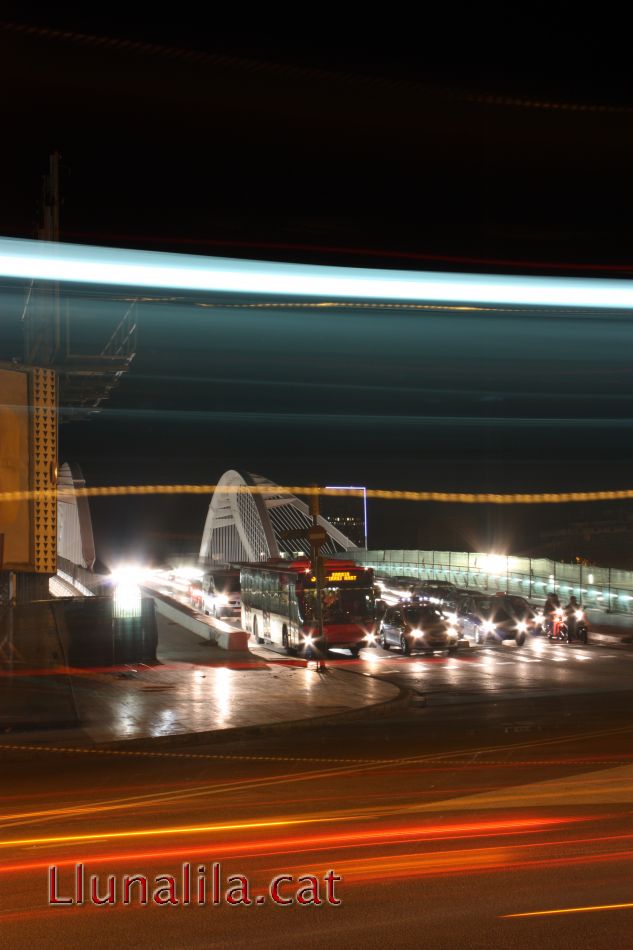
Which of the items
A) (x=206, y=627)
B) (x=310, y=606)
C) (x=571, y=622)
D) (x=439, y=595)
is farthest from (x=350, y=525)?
(x=310, y=606)

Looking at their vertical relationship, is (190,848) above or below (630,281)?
below

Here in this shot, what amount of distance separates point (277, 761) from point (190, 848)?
3.69 meters

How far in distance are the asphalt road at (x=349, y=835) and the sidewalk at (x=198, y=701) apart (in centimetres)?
98

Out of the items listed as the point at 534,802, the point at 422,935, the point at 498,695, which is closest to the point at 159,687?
the point at 498,695

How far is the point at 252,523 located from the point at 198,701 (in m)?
40.7

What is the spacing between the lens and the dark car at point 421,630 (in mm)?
23250

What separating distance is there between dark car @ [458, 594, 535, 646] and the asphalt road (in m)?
14.1

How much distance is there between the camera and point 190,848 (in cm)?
590

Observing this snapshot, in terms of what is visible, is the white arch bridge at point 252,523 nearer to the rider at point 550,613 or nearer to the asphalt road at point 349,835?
the rider at point 550,613

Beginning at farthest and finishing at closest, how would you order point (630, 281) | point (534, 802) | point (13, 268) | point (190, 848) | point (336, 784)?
point (630, 281)
point (13, 268)
point (336, 784)
point (534, 802)
point (190, 848)

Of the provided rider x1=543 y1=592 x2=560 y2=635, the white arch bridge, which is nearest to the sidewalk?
rider x1=543 y1=592 x2=560 y2=635

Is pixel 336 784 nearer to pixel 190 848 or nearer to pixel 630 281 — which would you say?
pixel 190 848

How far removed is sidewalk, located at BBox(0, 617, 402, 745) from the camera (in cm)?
1159

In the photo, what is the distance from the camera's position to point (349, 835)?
20.2ft
